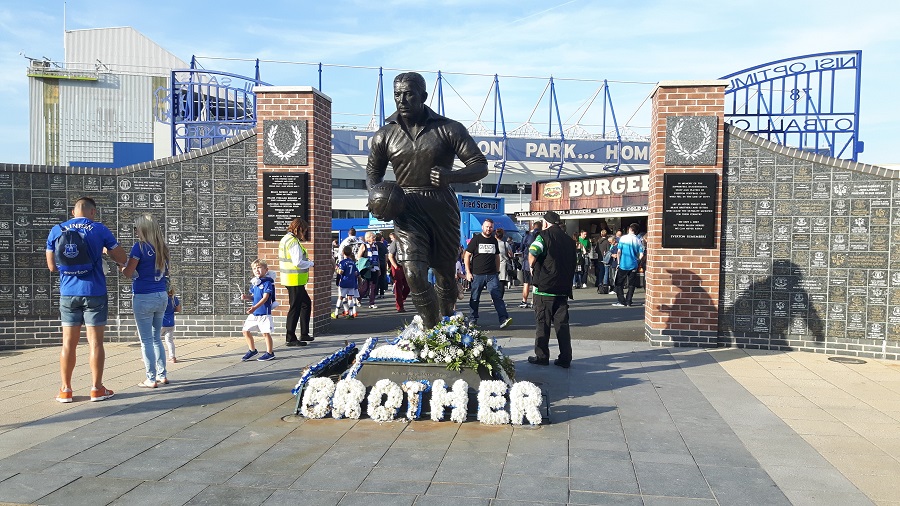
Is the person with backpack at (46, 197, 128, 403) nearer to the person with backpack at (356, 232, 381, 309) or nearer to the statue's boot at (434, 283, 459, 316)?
the statue's boot at (434, 283, 459, 316)

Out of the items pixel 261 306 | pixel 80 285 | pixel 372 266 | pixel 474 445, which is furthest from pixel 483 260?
pixel 474 445

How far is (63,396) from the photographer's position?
18.1ft

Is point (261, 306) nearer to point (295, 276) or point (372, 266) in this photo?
point (295, 276)

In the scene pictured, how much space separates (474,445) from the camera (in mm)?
4383

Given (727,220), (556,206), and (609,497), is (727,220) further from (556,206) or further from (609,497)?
(556,206)

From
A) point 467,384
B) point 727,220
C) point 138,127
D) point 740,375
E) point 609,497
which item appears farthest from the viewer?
point 138,127

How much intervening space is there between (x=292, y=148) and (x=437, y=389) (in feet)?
16.2

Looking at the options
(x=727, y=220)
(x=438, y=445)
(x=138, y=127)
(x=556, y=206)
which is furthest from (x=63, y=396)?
(x=138, y=127)

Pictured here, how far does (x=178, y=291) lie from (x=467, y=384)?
17.8 ft

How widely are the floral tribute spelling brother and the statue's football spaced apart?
3.34 ft

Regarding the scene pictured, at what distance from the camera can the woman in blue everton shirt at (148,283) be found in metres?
5.98

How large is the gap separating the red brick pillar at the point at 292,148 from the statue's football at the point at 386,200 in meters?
3.74

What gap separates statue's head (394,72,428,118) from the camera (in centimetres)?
543

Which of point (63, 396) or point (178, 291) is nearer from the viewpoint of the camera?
point (63, 396)
